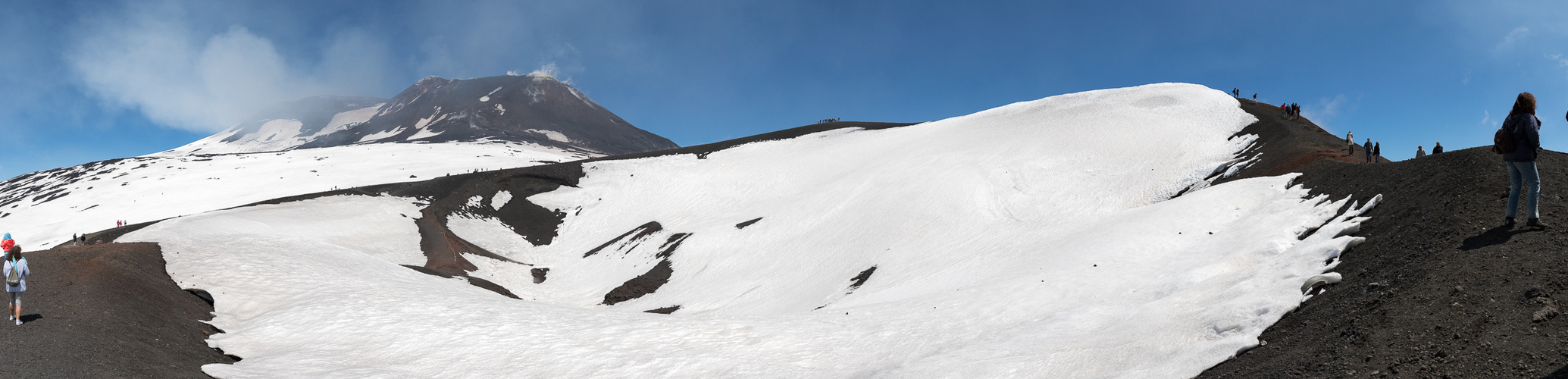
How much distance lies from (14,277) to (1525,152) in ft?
88.3

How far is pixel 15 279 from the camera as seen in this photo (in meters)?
14.0

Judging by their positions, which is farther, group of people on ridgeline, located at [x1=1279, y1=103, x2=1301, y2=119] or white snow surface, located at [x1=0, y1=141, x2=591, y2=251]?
white snow surface, located at [x1=0, y1=141, x2=591, y2=251]

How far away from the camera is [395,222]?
49688 millimetres

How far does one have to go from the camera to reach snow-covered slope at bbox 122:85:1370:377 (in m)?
13.8

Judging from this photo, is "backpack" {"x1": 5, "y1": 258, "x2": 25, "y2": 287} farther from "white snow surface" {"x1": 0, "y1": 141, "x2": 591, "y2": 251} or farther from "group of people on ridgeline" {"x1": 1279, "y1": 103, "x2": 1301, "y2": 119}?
"white snow surface" {"x1": 0, "y1": 141, "x2": 591, "y2": 251}

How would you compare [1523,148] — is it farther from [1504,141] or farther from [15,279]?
[15,279]

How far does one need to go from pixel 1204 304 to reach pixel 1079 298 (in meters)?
4.15

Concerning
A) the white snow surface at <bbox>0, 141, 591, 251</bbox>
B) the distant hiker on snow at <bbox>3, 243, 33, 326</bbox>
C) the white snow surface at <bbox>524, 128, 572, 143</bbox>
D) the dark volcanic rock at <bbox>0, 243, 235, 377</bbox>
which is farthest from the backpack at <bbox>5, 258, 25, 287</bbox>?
the white snow surface at <bbox>524, 128, 572, 143</bbox>

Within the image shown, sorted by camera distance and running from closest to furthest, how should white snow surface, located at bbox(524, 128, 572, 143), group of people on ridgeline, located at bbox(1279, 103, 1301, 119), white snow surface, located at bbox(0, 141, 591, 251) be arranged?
1. group of people on ridgeline, located at bbox(1279, 103, 1301, 119)
2. white snow surface, located at bbox(0, 141, 591, 251)
3. white snow surface, located at bbox(524, 128, 572, 143)

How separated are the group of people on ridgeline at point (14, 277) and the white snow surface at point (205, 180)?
7008 cm

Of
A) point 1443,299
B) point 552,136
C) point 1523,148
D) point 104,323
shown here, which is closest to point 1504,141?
point 1523,148

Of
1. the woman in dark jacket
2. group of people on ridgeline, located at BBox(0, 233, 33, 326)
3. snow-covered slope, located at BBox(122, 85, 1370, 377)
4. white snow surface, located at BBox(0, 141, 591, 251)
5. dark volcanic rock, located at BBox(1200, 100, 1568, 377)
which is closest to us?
dark volcanic rock, located at BBox(1200, 100, 1568, 377)

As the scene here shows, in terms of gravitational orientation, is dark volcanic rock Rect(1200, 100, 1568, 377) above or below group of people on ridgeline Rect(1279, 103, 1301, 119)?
below

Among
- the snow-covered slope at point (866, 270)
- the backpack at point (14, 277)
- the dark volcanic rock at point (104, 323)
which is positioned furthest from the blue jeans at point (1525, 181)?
the backpack at point (14, 277)
